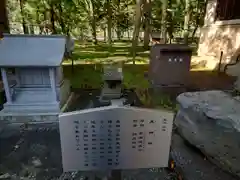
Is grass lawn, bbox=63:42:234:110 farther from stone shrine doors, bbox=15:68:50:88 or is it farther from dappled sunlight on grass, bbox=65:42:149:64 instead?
stone shrine doors, bbox=15:68:50:88

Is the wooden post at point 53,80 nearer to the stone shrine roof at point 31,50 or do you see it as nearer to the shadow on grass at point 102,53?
the stone shrine roof at point 31,50

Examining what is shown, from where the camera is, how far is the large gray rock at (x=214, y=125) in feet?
10.6

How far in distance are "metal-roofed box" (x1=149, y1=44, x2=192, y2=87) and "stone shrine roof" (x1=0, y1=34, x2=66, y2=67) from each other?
411cm

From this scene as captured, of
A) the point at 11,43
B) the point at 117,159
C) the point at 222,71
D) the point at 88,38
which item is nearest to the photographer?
the point at 117,159

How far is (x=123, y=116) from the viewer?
1.92m

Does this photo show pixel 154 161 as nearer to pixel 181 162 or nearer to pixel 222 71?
pixel 181 162

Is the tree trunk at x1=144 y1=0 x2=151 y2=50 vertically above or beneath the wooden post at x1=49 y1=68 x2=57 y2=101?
above

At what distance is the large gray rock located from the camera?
3.22 m

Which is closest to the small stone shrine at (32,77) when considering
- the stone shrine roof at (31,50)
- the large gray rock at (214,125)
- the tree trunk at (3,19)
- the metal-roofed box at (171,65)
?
the stone shrine roof at (31,50)

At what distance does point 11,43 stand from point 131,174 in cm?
502

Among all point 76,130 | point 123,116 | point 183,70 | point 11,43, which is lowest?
point 183,70

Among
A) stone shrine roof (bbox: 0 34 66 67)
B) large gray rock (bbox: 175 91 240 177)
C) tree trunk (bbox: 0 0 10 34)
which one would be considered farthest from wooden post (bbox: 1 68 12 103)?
large gray rock (bbox: 175 91 240 177)

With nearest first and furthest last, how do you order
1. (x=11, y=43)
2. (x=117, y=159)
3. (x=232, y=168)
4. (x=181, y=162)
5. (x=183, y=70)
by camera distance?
(x=117, y=159) < (x=232, y=168) < (x=181, y=162) < (x=11, y=43) < (x=183, y=70)

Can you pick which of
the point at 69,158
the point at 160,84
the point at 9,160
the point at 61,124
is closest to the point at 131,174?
the point at 69,158
